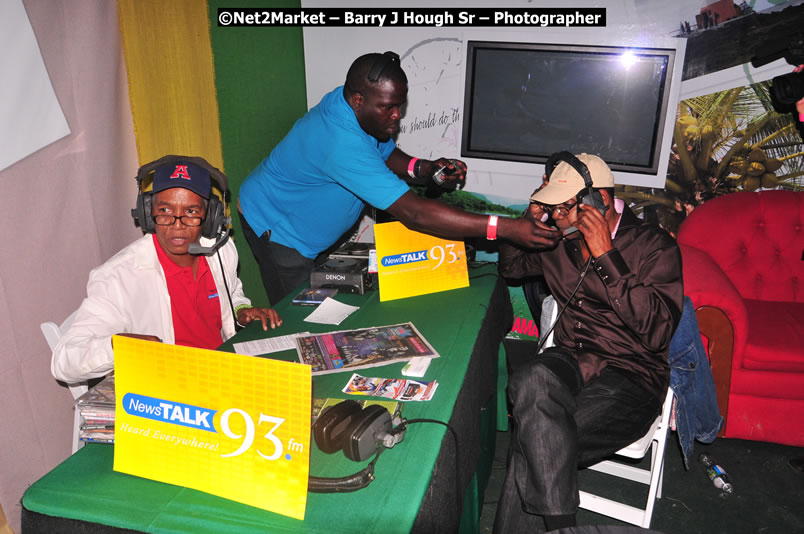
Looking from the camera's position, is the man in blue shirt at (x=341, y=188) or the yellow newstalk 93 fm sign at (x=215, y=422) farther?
the man in blue shirt at (x=341, y=188)

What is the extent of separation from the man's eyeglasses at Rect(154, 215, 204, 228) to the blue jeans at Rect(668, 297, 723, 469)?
72.4 inches

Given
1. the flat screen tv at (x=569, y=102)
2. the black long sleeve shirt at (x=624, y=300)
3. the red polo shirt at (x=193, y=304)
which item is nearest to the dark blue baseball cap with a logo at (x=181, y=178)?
the red polo shirt at (x=193, y=304)

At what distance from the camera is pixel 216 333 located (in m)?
2.29

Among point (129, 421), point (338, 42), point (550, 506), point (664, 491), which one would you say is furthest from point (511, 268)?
point (338, 42)

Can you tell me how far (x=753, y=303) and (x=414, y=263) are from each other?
83.3 inches

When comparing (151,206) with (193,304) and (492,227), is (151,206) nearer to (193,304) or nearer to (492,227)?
(193,304)

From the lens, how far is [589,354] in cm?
225

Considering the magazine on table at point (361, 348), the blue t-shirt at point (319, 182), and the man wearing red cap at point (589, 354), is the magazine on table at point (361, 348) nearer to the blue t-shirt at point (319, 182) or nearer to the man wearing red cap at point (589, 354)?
the man wearing red cap at point (589, 354)

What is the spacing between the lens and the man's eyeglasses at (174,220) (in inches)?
77.7

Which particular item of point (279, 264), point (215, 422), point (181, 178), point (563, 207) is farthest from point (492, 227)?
point (215, 422)

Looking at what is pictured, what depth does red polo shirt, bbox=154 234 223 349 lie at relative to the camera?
2078mm

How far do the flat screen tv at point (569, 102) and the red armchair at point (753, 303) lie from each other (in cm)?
54

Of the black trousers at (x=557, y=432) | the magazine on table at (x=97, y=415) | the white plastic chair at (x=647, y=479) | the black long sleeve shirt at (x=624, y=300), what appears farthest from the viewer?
the white plastic chair at (x=647, y=479)

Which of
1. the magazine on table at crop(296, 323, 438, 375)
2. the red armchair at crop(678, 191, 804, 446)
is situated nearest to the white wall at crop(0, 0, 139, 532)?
the magazine on table at crop(296, 323, 438, 375)
